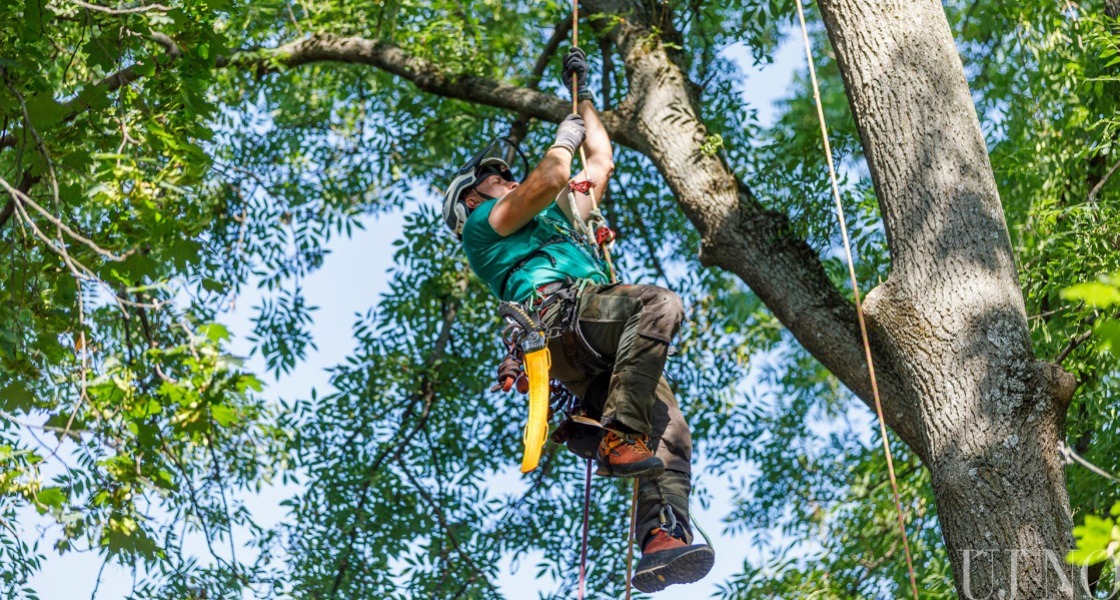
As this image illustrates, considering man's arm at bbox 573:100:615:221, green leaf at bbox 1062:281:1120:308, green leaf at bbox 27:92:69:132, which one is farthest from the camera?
man's arm at bbox 573:100:615:221

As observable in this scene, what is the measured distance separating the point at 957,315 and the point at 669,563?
1.10m

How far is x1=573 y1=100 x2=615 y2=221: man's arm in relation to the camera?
507 centimetres

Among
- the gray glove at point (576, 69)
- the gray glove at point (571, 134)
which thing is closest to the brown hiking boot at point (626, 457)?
the gray glove at point (571, 134)

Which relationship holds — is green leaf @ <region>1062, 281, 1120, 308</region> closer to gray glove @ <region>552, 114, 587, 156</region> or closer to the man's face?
gray glove @ <region>552, 114, 587, 156</region>

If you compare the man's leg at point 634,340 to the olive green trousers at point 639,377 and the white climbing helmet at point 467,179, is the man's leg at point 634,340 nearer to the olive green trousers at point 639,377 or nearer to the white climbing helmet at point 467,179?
A: the olive green trousers at point 639,377

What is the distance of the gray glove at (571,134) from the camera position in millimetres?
4699

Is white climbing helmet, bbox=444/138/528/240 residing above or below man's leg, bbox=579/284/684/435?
above

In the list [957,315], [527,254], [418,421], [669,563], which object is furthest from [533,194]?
[418,421]

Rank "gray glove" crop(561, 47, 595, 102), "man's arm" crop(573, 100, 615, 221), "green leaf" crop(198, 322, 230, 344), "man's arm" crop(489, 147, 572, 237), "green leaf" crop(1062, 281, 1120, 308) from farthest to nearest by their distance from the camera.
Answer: "gray glove" crop(561, 47, 595, 102), "man's arm" crop(573, 100, 615, 221), "man's arm" crop(489, 147, 572, 237), "green leaf" crop(198, 322, 230, 344), "green leaf" crop(1062, 281, 1120, 308)

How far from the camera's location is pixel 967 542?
3.86 metres

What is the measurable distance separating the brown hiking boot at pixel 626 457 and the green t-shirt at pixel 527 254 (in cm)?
59

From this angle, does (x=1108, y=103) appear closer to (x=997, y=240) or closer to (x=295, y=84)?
(x=997, y=240)

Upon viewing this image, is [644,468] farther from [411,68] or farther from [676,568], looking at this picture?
[411,68]

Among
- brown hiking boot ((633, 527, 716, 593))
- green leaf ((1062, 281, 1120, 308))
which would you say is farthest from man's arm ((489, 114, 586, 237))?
green leaf ((1062, 281, 1120, 308))
